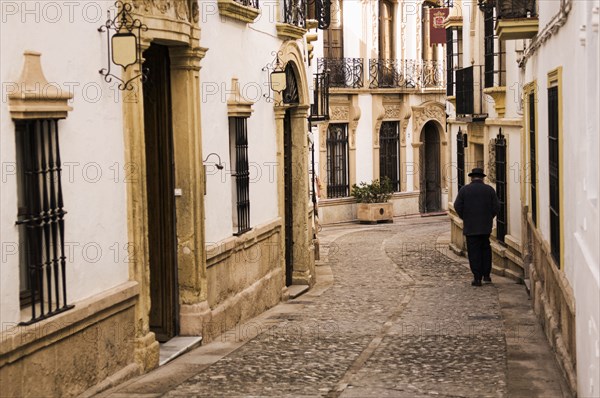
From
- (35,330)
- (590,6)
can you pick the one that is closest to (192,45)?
(35,330)

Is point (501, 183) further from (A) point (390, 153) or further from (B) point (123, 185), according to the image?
(A) point (390, 153)

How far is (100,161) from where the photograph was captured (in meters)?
9.30

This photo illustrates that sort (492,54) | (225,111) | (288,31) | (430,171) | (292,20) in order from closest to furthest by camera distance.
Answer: (225,111)
(288,31)
(292,20)
(492,54)
(430,171)

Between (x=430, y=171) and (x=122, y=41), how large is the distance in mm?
30147

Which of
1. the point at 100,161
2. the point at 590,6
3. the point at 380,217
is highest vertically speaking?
the point at 590,6

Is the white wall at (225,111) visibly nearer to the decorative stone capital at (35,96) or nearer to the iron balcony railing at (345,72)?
the decorative stone capital at (35,96)

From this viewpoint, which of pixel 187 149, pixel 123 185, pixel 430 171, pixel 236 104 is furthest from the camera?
pixel 430 171

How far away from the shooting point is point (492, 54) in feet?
65.1

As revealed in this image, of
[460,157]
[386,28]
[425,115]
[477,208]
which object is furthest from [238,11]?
[425,115]

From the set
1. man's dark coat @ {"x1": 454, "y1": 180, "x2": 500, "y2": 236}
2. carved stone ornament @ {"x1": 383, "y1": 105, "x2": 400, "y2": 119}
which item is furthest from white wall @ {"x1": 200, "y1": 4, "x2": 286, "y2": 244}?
carved stone ornament @ {"x1": 383, "y1": 105, "x2": 400, "y2": 119}

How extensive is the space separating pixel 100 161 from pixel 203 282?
300 centimetres

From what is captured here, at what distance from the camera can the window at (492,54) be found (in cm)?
1955

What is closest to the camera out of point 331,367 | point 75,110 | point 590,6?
Result: point 590,6

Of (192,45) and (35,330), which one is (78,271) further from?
(192,45)
